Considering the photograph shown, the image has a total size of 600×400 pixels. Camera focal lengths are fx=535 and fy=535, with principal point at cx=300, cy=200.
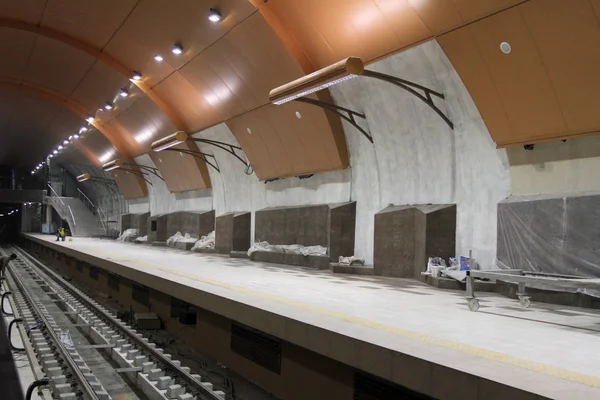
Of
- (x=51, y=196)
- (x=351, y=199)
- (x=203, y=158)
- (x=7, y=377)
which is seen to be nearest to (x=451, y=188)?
(x=351, y=199)

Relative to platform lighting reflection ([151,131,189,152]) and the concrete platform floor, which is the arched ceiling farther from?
the concrete platform floor

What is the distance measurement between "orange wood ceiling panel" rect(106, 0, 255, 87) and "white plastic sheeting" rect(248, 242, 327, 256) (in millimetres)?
5298

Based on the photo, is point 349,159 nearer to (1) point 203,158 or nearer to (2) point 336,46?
(2) point 336,46

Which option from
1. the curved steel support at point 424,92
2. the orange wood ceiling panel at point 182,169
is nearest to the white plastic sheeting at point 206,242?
the orange wood ceiling panel at point 182,169

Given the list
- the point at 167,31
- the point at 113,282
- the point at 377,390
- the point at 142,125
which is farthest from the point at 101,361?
the point at 142,125

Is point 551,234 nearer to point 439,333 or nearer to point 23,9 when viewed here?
point 439,333

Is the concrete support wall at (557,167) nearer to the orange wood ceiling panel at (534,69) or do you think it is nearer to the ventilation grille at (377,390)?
the orange wood ceiling panel at (534,69)

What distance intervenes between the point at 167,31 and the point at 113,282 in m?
7.21

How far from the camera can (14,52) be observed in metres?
18.9

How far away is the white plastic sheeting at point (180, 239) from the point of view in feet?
65.7

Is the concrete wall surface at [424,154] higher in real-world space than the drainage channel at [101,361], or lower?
higher

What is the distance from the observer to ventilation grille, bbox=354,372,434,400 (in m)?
4.64

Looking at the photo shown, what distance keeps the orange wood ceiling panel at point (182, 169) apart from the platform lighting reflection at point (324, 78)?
9467 millimetres

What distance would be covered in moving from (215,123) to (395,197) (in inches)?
284
